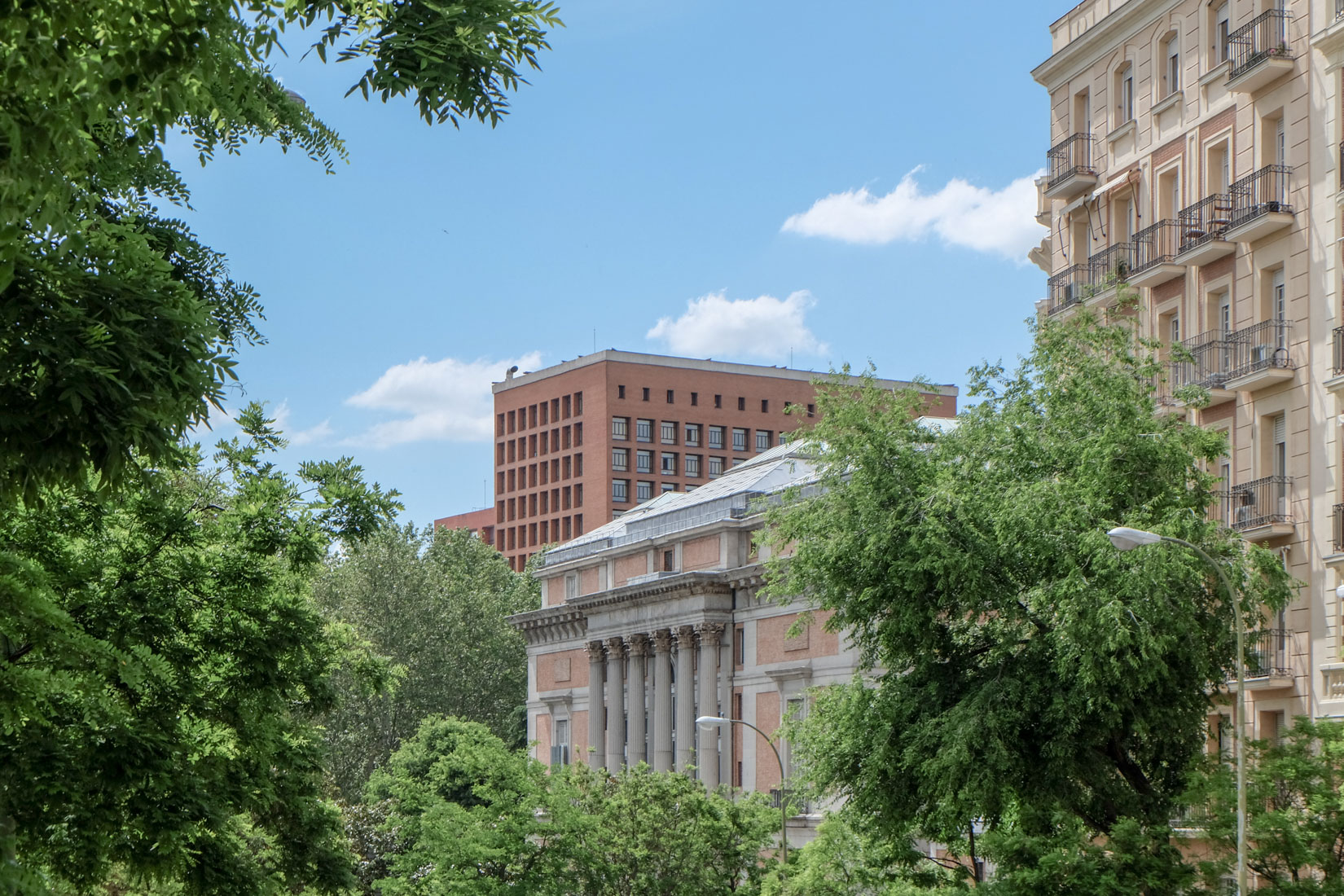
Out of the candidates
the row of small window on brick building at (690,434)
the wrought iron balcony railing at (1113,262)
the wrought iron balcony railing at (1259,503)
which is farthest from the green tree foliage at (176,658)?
the row of small window on brick building at (690,434)

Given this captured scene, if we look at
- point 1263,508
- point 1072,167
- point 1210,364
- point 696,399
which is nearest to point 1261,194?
point 1210,364

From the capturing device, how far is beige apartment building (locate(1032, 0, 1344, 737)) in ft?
129

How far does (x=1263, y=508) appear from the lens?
1624 inches

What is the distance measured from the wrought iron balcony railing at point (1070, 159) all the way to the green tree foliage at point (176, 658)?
32.3 m

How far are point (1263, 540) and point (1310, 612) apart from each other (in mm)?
2192

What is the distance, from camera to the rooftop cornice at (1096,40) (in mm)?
46544

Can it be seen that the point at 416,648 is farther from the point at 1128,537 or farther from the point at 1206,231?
the point at 1128,537

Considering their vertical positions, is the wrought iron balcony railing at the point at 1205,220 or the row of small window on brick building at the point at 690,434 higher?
the row of small window on brick building at the point at 690,434

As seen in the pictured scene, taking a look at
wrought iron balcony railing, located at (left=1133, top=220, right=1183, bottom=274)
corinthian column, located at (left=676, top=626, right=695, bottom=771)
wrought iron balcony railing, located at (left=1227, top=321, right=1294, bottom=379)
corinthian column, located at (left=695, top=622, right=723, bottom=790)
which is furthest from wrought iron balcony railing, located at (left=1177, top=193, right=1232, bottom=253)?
corinthian column, located at (left=676, top=626, right=695, bottom=771)

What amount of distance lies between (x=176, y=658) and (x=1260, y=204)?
30.0 meters

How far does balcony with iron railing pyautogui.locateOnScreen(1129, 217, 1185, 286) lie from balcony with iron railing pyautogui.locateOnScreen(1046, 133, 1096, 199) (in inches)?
134

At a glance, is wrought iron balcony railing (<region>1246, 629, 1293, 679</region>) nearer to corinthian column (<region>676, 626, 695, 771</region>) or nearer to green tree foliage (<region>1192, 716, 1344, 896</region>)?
green tree foliage (<region>1192, 716, 1344, 896</region>)

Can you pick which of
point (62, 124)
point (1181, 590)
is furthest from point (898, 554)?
point (62, 124)

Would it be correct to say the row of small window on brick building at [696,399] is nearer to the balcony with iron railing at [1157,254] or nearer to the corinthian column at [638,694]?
the corinthian column at [638,694]
